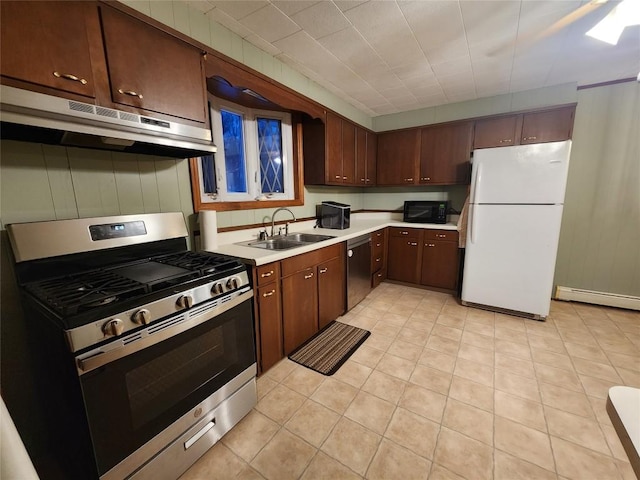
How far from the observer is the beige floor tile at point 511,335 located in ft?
7.68

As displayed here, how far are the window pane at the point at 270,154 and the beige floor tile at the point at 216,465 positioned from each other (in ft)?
6.89

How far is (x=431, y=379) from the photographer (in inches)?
73.5

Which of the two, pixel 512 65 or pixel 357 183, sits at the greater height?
pixel 512 65

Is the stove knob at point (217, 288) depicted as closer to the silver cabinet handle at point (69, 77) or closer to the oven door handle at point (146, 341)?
the oven door handle at point (146, 341)

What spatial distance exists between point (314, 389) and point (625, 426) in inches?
62.4

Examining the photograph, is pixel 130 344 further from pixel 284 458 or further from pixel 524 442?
pixel 524 442

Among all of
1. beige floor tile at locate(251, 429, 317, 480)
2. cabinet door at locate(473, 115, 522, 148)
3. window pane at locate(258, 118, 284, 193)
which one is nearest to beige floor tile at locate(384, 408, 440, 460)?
beige floor tile at locate(251, 429, 317, 480)

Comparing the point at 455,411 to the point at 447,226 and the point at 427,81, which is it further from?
the point at 427,81

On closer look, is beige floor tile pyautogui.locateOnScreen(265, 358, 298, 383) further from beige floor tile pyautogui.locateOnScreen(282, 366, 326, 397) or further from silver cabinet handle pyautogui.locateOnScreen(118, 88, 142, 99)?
silver cabinet handle pyautogui.locateOnScreen(118, 88, 142, 99)

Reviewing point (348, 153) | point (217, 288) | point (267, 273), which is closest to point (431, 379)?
point (267, 273)

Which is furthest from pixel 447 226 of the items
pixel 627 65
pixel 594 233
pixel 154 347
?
pixel 154 347

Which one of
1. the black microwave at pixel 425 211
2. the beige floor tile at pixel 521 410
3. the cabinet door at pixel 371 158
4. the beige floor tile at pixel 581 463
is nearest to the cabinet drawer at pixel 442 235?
the black microwave at pixel 425 211

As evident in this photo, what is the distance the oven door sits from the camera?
0.94 meters

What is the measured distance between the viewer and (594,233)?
2.98m
